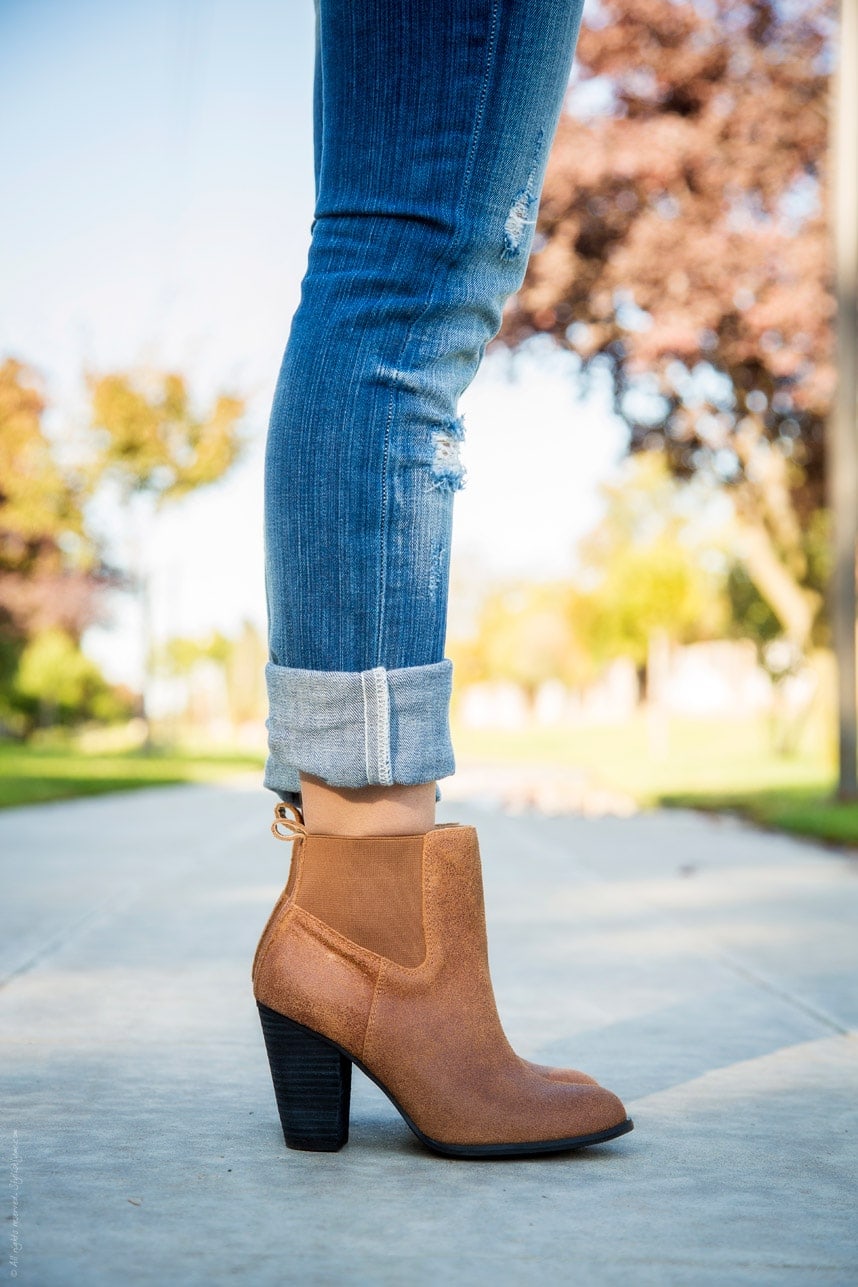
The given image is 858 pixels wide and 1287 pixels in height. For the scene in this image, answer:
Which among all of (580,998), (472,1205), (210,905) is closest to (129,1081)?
(472,1205)

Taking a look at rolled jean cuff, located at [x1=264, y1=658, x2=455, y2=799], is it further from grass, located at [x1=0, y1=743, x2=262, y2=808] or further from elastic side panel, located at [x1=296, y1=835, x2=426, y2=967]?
grass, located at [x1=0, y1=743, x2=262, y2=808]

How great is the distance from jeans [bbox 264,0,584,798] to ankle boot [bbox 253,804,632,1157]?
0.32 ft

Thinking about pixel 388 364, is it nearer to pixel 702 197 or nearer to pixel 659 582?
pixel 702 197

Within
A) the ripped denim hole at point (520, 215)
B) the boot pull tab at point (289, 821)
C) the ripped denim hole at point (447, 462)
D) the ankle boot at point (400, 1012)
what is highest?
the ripped denim hole at point (520, 215)

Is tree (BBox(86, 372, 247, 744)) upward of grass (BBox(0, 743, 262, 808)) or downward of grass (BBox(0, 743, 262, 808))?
upward

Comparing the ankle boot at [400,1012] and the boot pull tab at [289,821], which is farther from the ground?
the boot pull tab at [289,821]

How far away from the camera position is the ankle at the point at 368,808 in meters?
1.19

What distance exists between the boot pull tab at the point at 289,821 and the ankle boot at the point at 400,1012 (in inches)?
0.8

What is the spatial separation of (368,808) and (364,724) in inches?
3.4

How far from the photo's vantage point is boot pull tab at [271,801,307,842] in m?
1.23

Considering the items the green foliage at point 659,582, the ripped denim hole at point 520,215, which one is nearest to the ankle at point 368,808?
the ripped denim hole at point 520,215

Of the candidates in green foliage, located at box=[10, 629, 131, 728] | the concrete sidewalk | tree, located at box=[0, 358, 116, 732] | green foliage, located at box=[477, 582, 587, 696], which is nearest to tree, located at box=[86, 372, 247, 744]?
tree, located at box=[0, 358, 116, 732]

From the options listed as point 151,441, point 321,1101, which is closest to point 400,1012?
point 321,1101

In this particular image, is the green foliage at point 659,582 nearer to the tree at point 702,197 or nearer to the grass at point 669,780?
the grass at point 669,780
